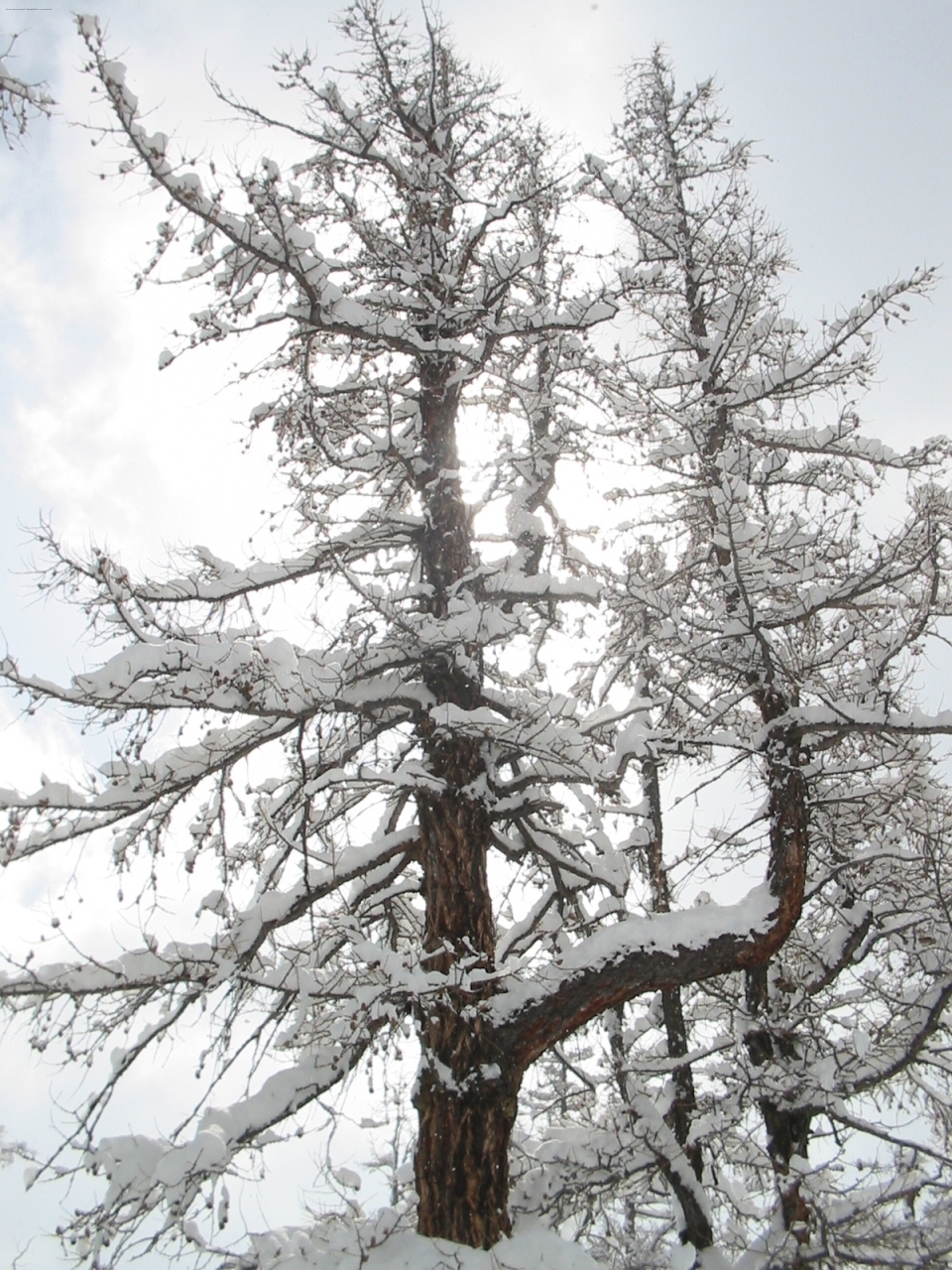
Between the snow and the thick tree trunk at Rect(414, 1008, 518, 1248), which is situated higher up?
the thick tree trunk at Rect(414, 1008, 518, 1248)

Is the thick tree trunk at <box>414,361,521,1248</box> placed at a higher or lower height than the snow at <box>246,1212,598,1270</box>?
higher

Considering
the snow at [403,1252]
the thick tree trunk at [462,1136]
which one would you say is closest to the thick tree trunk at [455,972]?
the thick tree trunk at [462,1136]

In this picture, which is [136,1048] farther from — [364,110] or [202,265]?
[364,110]

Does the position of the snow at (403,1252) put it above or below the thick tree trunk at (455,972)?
below

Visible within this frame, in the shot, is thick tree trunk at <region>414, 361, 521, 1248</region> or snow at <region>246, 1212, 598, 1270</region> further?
thick tree trunk at <region>414, 361, 521, 1248</region>

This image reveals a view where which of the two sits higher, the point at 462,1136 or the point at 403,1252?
the point at 462,1136

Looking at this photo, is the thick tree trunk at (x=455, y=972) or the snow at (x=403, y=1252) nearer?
the snow at (x=403, y=1252)

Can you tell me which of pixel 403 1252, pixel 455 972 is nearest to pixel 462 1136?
pixel 403 1252

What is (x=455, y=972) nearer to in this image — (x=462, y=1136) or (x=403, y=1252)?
(x=462, y=1136)

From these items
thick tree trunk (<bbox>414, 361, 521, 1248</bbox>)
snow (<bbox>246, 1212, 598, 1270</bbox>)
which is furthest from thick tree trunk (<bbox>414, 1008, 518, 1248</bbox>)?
snow (<bbox>246, 1212, 598, 1270</bbox>)

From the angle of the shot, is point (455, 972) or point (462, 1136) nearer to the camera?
point (455, 972)

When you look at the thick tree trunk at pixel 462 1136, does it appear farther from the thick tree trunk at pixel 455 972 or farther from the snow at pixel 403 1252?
the snow at pixel 403 1252

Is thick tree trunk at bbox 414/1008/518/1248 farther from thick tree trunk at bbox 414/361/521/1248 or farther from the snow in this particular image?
the snow

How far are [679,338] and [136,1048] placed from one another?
7.97 m
